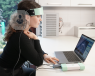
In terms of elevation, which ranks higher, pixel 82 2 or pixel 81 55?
pixel 82 2

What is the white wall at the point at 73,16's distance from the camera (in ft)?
7.86

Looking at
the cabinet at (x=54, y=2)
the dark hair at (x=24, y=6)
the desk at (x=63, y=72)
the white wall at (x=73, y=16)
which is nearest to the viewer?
the desk at (x=63, y=72)

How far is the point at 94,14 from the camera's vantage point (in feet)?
8.00

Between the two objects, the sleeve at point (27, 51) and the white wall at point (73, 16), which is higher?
the white wall at point (73, 16)

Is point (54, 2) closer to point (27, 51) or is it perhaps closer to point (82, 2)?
point (82, 2)

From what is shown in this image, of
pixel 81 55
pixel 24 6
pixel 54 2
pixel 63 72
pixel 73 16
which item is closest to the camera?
pixel 63 72

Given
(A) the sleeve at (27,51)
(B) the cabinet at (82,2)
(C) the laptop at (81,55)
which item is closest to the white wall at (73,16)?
(B) the cabinet at (82,2)

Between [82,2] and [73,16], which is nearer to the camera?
[82,2]

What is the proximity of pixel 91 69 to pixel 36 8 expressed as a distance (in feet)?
2.12

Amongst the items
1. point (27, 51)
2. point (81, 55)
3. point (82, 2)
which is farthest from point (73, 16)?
point (27, 51)

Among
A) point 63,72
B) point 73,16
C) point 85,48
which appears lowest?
point 63,72

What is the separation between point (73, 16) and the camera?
2426 mm

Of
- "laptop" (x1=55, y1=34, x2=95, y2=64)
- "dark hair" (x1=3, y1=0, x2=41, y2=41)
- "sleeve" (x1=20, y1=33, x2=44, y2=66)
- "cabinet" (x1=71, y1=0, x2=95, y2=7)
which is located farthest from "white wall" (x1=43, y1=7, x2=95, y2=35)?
"sleeve" (x1=20, y1=33, x2=44, y2=66)

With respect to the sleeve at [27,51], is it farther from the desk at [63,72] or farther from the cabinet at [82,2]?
the cabinet at [82,2]
